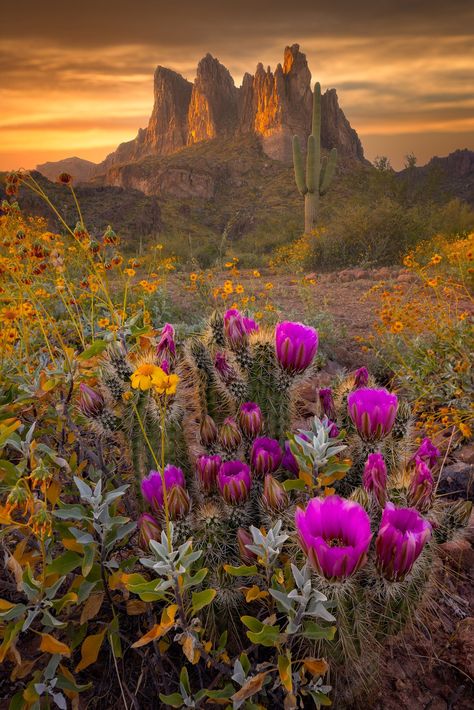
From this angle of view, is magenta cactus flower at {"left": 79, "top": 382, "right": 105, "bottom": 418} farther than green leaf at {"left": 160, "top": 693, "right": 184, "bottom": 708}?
Yes

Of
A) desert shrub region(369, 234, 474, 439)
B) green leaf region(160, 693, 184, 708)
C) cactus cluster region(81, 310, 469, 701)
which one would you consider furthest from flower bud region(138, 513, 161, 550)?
desert shrub region(369, 234, 474, 439)

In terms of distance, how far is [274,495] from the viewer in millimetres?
1338

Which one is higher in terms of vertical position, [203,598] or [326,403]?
[326,403]

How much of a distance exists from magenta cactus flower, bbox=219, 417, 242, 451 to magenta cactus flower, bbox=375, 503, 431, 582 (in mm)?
507

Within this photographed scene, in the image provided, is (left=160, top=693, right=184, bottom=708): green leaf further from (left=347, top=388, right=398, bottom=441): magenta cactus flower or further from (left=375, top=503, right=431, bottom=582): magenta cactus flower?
(left=347, top=388, right=398, bottom=441): magenta cactus flower

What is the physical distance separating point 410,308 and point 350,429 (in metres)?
3.25

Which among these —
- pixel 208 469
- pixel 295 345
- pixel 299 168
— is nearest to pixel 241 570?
pixel 208 469

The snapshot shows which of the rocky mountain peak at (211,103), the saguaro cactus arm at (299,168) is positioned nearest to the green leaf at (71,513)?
the saguaro cactus arm at (299,168)

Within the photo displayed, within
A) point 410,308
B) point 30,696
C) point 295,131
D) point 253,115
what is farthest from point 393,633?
point 253,115

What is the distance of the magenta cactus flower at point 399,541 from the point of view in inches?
41.9

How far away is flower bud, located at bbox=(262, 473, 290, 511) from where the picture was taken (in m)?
1.33

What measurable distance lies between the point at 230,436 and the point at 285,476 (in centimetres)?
30

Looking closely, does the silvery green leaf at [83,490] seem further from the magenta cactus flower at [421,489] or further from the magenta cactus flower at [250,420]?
the magenta cactus flower at [421,489]

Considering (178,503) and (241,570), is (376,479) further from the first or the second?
(178,503)
